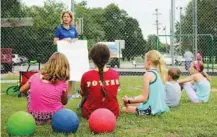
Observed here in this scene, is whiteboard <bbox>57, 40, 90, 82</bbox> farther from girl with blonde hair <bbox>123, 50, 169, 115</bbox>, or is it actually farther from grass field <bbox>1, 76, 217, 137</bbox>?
girl with blonde hair <bbox>123, 50, 169, 115</bbox>

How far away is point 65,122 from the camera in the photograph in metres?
4.73

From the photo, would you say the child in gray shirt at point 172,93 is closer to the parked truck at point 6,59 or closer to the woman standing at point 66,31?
the woman standing at point 66,31

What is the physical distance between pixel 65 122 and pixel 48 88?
27.1 inches

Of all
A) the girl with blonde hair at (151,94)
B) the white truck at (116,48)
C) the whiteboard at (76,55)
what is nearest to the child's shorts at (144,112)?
the girl with blonde hair at (151,94)

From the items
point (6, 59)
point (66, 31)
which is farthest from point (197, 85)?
point (6, 59)

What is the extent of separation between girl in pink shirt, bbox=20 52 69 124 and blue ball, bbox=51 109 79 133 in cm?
52

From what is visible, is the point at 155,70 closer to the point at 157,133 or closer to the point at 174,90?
the point at 174,90

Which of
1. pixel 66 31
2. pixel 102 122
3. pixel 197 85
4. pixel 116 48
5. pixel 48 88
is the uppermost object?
pixel 66 31

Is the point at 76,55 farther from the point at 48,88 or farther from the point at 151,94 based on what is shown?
the point at 48,88

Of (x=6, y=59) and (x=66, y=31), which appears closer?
(x=66, y=31)

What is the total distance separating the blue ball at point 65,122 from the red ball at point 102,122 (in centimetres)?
20

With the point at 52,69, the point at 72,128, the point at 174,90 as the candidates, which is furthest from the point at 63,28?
the point at 72,128

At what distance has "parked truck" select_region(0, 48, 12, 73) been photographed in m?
19.4

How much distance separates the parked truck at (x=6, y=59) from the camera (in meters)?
19.4
